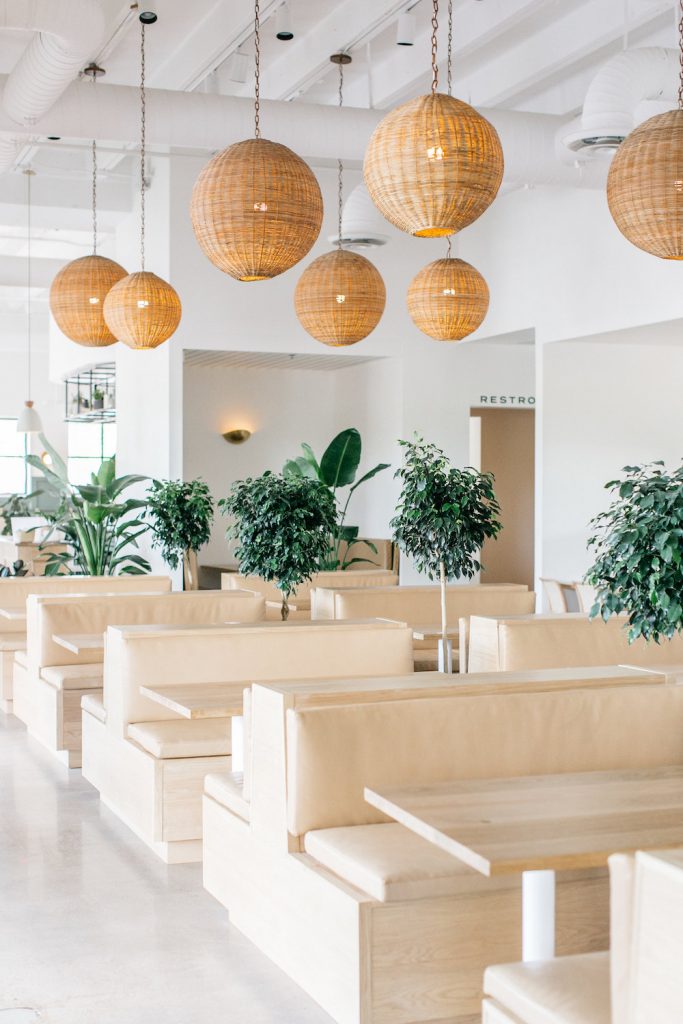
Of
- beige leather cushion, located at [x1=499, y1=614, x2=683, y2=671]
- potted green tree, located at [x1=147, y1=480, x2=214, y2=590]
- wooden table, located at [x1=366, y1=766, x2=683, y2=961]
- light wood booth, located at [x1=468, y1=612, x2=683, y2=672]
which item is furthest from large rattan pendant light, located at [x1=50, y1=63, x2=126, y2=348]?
wooden table, located at [x1=366, y1=766, x2=683, y2=961]

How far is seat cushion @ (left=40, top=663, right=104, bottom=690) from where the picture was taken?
6.14 metres

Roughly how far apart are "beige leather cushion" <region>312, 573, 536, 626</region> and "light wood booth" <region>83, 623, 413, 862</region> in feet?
5.10

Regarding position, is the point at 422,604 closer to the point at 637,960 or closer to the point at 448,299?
the point at 448,299

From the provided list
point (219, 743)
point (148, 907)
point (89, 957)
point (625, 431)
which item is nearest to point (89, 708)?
point (219, 743)

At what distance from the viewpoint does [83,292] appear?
21.8 ft

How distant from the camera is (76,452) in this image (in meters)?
23.0

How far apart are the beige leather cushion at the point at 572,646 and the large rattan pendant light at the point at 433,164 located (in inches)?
87.7

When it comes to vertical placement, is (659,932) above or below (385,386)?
below

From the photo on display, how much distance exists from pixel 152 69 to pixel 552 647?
5.56m

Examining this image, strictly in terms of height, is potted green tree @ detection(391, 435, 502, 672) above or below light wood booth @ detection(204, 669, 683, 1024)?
above

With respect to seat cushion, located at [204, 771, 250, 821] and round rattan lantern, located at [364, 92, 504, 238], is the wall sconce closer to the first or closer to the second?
seat cushion, located at [204, 771, 250, 821]


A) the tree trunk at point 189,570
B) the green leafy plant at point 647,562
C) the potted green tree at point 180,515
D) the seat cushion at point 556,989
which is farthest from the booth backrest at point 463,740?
the tree trunk at point 189,570

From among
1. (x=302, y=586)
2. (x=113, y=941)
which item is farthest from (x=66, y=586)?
(x=113, y=941)

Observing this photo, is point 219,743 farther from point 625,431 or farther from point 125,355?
point 125,355
